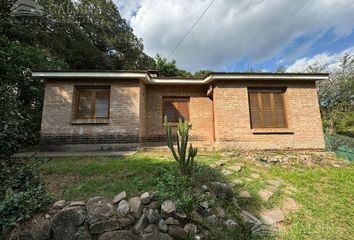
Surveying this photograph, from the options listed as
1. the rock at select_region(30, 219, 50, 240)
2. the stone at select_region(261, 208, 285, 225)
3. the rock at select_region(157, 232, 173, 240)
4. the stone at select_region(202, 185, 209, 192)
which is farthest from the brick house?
the rock at select_region(157, 232, 173, 240)

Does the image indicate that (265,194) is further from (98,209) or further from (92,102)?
(92,102)

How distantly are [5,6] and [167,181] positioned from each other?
1523cm

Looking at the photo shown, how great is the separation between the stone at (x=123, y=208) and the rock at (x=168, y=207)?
0.64 meters

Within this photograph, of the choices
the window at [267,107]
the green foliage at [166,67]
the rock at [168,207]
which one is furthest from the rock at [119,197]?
the green foliage at [166,67]

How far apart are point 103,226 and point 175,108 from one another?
735 centimetres

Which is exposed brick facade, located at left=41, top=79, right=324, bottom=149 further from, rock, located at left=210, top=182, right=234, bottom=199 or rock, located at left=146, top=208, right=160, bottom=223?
rock, located at left=146, top=208, right=160, bottom=223

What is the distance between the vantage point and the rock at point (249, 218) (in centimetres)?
385

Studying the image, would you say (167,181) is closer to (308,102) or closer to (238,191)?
(238,191)

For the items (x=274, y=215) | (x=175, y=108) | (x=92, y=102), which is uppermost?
(x=92, y=102)

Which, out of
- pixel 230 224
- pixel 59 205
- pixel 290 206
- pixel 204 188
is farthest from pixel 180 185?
pixel 290 206

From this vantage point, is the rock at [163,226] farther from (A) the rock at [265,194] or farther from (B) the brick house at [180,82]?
(B) the brick house at [180,82]

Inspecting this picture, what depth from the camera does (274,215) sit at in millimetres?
4223

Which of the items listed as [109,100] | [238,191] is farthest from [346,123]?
[109,100]

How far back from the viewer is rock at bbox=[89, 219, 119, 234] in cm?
333
